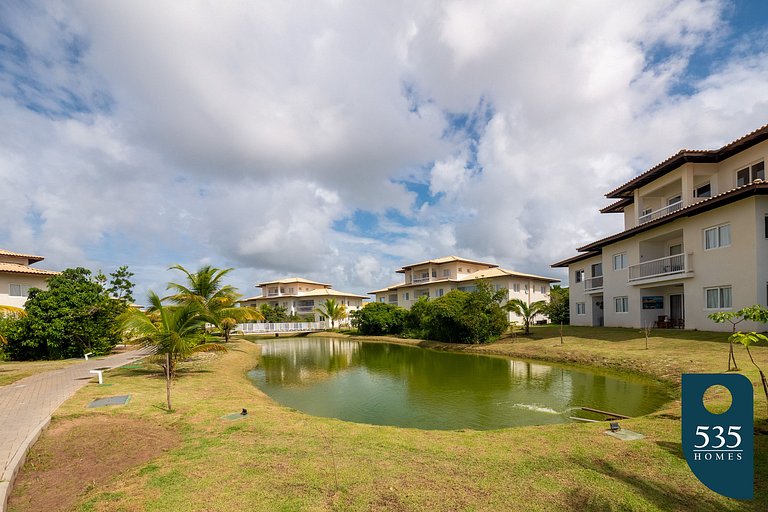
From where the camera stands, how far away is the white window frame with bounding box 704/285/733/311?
20.7 m

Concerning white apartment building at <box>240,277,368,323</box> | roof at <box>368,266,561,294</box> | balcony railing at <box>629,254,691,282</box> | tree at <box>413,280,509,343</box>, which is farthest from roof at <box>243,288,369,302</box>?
balcony railing at <box>629,254,691,282</box>

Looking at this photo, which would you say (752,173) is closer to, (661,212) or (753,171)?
(753,171)

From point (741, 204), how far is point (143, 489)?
1062 inches

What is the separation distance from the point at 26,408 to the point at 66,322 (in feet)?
48.4

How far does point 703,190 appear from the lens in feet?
86.8

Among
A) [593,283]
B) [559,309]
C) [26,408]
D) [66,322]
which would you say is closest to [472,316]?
[593,283]

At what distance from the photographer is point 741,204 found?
20.1 meters

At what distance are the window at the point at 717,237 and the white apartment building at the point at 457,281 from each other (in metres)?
24.4

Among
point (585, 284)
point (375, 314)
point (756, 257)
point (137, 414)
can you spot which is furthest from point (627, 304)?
point (137, 414)

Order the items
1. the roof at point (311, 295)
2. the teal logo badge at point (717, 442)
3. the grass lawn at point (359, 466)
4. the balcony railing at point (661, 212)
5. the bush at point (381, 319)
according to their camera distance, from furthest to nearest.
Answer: the roof at point (311, 295)
the bush at point (381, 319)
the balcony railing at point (661, 212)
the grass lawn at point (359, 466)
the teal logo badge at point (717, 442)

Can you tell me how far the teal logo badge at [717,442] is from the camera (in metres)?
3.67


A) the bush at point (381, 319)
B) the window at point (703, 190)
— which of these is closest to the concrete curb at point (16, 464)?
the window at point (703, 190)

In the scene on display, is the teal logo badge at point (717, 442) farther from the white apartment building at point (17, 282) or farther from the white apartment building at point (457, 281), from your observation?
the white apartment building at point (457, 281)

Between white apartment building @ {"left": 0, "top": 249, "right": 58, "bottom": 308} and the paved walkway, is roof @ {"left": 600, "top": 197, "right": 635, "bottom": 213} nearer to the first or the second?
the paved walkway
